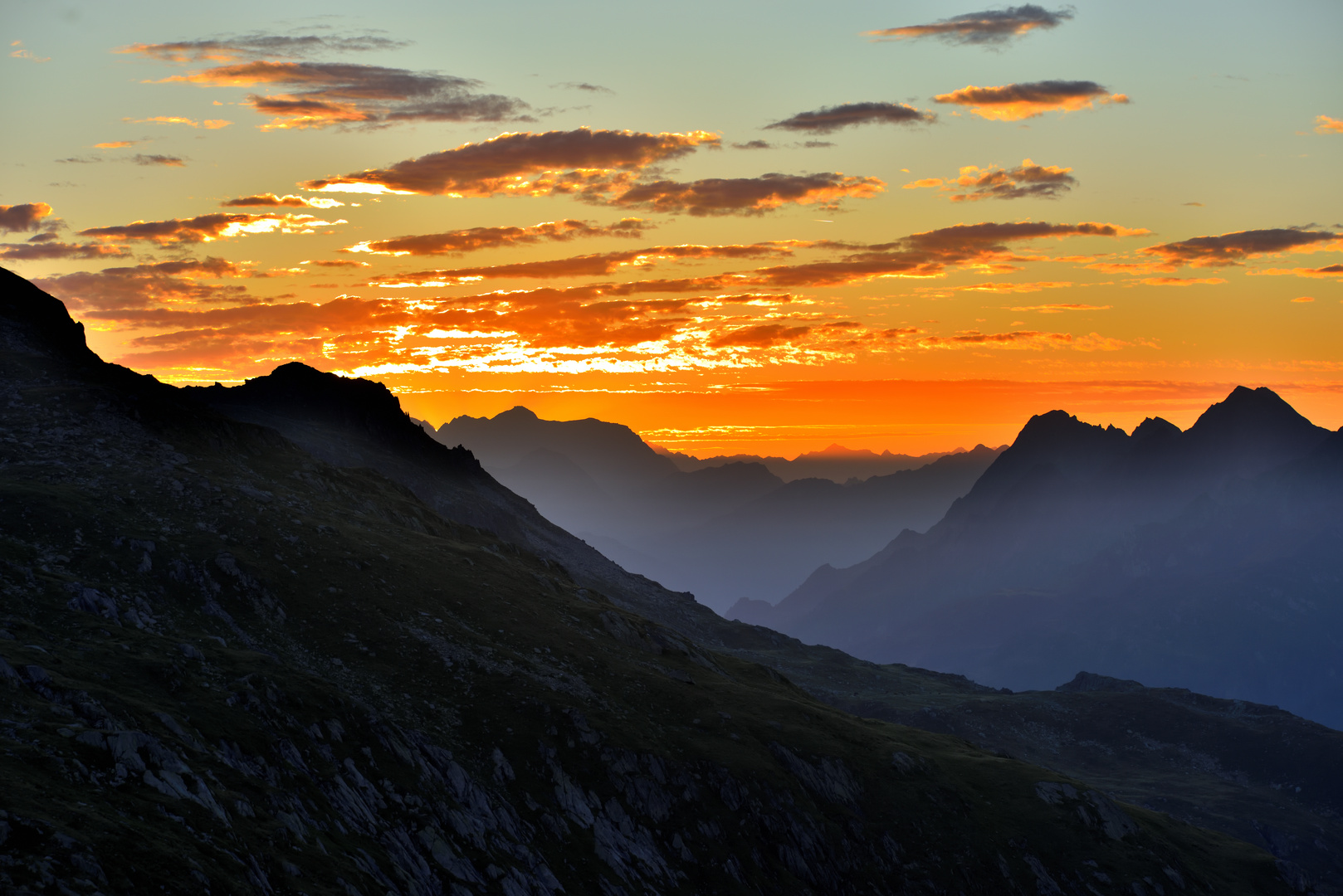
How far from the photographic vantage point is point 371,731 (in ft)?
238

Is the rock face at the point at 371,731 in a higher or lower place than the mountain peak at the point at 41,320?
lower

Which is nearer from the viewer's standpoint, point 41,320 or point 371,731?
point 371,731

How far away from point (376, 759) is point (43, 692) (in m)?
23.5

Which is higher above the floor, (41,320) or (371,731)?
(41,320)

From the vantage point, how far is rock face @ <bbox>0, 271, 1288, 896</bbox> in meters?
50.5

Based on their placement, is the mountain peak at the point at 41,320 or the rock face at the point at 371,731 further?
the mountain peak at the point at 41,320

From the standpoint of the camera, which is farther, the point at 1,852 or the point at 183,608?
the point at 183,608

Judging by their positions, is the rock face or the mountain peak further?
the mountain peak

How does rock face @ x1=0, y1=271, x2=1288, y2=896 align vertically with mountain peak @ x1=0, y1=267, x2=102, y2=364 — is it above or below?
below


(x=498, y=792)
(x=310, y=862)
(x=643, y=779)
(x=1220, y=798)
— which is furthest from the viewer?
(x=1220, y=798)

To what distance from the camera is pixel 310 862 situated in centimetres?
5191

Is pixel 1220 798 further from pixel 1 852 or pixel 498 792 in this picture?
pixel 1 852

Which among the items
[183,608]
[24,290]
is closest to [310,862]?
[183,608]

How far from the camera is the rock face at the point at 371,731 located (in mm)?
50500
